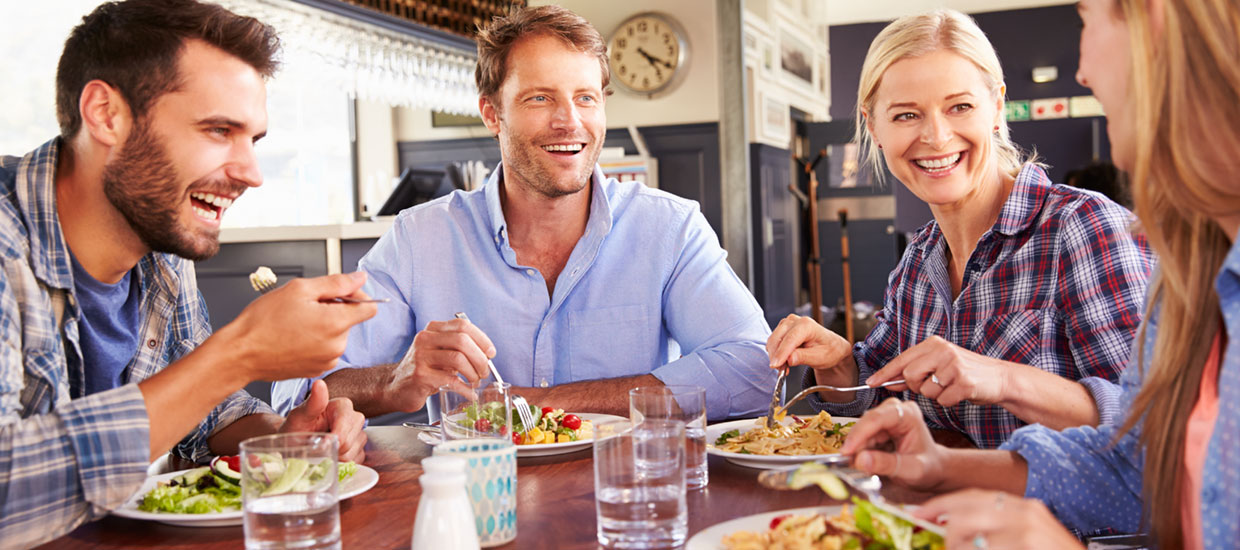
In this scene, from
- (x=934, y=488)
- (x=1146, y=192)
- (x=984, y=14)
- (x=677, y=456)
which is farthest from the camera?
(x=984, y=14)

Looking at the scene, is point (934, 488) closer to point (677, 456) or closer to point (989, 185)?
point (677, 456)

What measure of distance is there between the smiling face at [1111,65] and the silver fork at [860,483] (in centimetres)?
42

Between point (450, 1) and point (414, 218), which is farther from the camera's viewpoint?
point (450, 1)

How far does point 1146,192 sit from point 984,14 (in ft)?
38.0

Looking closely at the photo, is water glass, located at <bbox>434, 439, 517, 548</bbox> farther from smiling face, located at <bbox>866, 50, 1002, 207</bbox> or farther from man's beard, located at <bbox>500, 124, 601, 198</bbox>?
man's beard, located at <bbox>500, 124, 601, 198</bbox>

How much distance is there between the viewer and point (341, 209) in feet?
25.2

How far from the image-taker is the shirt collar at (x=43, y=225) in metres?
1.41

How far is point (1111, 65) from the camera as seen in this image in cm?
102

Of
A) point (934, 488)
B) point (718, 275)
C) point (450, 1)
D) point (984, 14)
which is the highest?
point (984, 14)

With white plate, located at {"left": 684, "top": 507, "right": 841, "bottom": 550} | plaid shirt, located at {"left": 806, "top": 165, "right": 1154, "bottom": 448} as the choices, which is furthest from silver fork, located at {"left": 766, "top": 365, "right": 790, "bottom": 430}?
white plate, located at {"left": 684, "top": 507, "right": 841, "bottom": 550}

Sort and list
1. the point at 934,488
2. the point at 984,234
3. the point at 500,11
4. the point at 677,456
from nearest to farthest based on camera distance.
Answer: the point at 677,456
the point at 934,488
the point at 984,234
the point at 500,11

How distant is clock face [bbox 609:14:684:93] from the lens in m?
6.76

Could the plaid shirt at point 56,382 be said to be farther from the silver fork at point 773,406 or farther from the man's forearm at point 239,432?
the silver fork at point 773,406

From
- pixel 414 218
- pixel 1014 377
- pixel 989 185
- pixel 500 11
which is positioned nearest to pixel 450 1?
pixel 500 11
